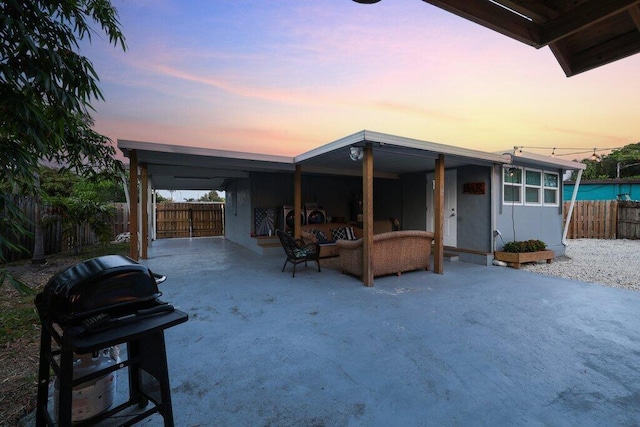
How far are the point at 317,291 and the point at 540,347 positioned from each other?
275 cm

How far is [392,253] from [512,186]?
4200 mm

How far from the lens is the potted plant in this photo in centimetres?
627

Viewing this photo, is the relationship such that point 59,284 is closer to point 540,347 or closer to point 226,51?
point 540,347

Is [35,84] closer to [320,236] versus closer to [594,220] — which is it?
[320,236]

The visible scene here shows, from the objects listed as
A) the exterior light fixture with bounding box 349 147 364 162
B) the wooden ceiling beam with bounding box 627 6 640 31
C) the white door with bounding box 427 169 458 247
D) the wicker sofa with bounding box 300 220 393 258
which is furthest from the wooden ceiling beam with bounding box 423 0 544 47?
the white door with bounding box 427 169 458 247

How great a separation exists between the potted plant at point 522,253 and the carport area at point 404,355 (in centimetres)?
169

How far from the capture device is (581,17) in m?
1.36

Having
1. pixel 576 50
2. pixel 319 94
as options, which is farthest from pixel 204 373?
pixel 319 94

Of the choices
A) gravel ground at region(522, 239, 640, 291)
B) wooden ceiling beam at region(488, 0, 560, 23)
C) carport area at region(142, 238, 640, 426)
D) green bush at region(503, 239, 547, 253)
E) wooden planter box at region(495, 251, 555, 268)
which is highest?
wooden ceiling beam at region(488, 0, 560, 23)

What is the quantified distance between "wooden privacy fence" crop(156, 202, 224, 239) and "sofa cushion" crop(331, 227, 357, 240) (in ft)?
27.8

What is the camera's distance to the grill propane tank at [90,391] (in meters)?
1.51

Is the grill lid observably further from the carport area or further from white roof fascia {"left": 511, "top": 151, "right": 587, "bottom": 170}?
white roof fascia {"left": 511, "top": 151, "right": 587, "bottom": 170}

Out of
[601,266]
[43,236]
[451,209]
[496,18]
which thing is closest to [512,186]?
[451,209]

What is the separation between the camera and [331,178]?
10.3 meters
